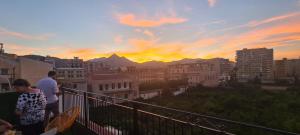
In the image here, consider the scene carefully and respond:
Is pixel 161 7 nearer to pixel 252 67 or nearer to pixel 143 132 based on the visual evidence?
pixel 143 132

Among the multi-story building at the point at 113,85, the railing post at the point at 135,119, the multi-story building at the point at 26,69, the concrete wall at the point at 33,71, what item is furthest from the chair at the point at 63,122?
the multi-story building at the point at 113,85

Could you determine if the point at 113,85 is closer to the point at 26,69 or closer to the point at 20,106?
the point at 26,69

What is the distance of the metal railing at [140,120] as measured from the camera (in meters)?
2.61

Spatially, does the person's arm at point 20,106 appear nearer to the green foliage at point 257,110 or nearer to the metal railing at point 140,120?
the metal railing at point 140,120

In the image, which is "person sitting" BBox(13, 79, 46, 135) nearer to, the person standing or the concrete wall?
the person standing

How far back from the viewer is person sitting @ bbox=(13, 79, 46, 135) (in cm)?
392

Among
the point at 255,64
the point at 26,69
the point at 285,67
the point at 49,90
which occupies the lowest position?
the point at 49,90

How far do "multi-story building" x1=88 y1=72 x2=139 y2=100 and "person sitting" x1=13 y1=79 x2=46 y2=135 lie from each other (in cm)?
3610

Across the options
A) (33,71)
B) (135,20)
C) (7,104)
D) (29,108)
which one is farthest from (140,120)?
(135,20)

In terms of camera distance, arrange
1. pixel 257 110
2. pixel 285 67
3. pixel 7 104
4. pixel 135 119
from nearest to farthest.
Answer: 1. pixel 135 119
2. pixel 7 104
3. pixel 257 110
4. pixel 285 67

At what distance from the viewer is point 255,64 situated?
118 meters

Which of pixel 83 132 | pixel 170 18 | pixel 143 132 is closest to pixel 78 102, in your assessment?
pixel 83 132

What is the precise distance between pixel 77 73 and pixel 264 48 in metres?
91.6

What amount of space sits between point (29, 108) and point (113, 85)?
1525 inches
